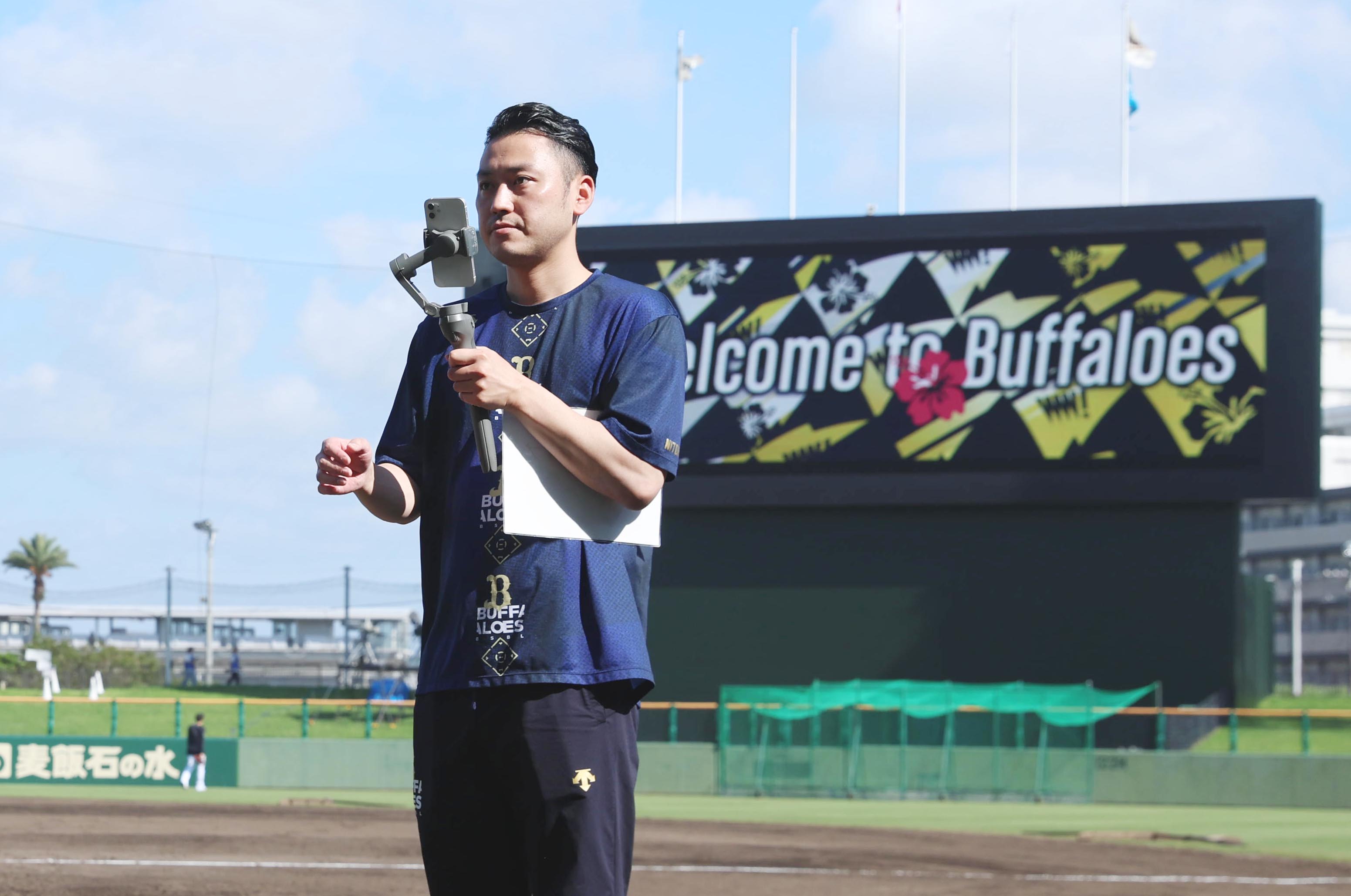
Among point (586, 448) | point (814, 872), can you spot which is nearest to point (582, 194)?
point (586, 448)

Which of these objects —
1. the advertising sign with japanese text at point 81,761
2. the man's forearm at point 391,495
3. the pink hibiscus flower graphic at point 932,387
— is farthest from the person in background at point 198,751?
the man's forearm at point 391,495

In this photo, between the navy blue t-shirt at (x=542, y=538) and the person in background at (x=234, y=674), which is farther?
the person in background at (x=234, y=674)

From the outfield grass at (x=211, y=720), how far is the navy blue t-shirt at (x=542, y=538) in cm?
2601

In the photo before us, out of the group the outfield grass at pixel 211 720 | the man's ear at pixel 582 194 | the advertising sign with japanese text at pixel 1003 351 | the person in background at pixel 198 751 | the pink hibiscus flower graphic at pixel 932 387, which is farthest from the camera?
the pink hibiscus flower graphic at pixel 932 387

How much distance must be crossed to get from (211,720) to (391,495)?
33.7 metres

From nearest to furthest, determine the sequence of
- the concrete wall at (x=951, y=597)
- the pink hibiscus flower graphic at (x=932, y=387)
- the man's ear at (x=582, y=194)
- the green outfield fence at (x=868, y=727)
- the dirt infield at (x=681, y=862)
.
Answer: the man's ear at (x=582, y=194) → the dirt infield at (x=681, y=862) → the green outfield fence at (x=868, y=727) → the concrete wall at (x=951, y=597) → the pink hibiscus flower graphic at (x=932, y=387)

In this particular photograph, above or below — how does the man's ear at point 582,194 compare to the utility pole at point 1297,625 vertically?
above

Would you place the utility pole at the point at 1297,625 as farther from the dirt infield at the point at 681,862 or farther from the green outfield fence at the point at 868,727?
the dirt infield at the point at 681,862

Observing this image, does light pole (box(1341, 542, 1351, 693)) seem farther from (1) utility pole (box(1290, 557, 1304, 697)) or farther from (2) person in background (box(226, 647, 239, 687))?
(2) person in background (box(226, 647, 239, 687))

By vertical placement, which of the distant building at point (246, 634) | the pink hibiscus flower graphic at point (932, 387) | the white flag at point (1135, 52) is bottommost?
the distant building at point (246, 634)

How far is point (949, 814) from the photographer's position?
23891 millimetres

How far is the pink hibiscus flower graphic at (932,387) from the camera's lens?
32.3 m

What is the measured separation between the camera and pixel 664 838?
54.4ft

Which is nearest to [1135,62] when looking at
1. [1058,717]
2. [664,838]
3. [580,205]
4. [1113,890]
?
[1058,717]
